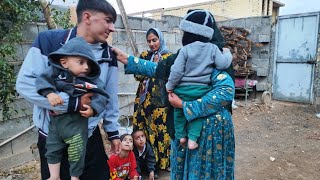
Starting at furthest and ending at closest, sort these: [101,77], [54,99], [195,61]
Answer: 1. [195,61]
2. [101,77]
3. [54,99]

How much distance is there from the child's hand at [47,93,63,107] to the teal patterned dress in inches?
32.6

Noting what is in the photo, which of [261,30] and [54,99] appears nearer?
[54,99]

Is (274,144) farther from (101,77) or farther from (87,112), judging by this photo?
(87,112)

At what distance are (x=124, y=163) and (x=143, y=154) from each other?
407 millimetres

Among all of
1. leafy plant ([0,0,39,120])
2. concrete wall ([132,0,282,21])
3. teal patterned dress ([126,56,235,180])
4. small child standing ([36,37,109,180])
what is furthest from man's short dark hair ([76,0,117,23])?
concrete wall ([132,0,282,21])

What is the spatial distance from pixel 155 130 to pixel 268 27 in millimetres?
5340

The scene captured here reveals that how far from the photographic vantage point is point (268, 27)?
7.45 metres

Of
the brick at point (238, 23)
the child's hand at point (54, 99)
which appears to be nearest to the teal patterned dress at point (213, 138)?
the child's hand at point (54, 99)

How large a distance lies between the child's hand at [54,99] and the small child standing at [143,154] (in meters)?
2.07

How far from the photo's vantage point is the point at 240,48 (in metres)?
7.75

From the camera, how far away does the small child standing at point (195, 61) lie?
69.7 inches

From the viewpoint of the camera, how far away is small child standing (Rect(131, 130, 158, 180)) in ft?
10.8

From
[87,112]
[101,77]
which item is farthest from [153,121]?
[87,112]

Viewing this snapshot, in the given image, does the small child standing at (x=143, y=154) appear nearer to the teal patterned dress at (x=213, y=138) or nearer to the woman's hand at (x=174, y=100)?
the teal patterned dress at (x=213, y=138)
